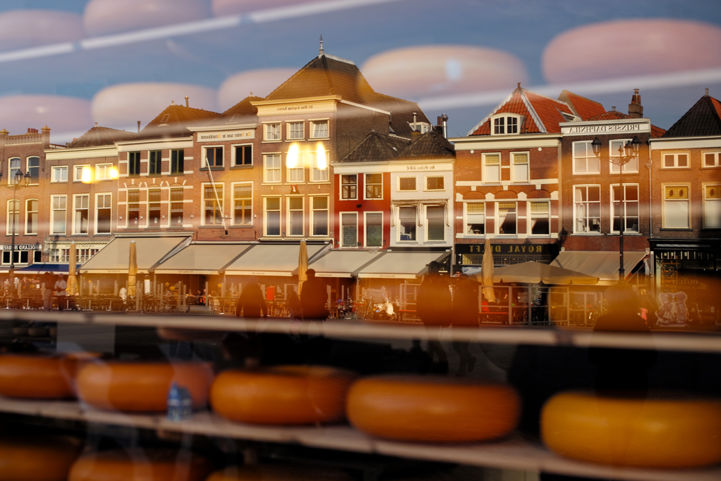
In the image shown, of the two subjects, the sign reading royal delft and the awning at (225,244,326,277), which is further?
the sign reading royal delft

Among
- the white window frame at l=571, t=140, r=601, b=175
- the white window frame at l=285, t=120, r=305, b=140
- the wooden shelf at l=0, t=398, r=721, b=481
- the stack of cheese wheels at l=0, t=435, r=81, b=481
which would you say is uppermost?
the white window frame at l=285, t=120, r=305, b=140

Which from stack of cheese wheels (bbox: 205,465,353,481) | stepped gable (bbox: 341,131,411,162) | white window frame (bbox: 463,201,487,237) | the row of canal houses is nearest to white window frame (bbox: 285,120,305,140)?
the row of canal houses

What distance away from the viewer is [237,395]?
6.63 ft

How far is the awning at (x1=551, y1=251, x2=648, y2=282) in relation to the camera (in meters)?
2.50

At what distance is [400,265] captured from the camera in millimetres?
2680

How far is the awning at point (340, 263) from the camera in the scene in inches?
98.7

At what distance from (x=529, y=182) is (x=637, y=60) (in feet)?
9.36

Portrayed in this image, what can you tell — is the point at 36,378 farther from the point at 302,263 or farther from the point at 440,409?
the point at 440,409

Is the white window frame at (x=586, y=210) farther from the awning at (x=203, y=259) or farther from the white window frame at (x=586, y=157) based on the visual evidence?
the awning at (x=203, y=259)

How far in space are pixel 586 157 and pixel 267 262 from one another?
108 cm

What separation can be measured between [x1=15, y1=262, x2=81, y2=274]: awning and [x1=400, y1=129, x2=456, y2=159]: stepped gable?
120 centimetres

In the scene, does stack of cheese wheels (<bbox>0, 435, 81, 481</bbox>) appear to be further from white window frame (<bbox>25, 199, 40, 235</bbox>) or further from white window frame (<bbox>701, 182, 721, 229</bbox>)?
white window frame (<bbox>701, 182, 721, 229</bbox>)

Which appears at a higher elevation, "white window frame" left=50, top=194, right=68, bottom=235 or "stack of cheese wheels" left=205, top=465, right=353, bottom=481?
"white window frame" left=50, top=194, right=68, bottom=235

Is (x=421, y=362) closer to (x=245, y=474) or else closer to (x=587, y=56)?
(x=245, y=474)
